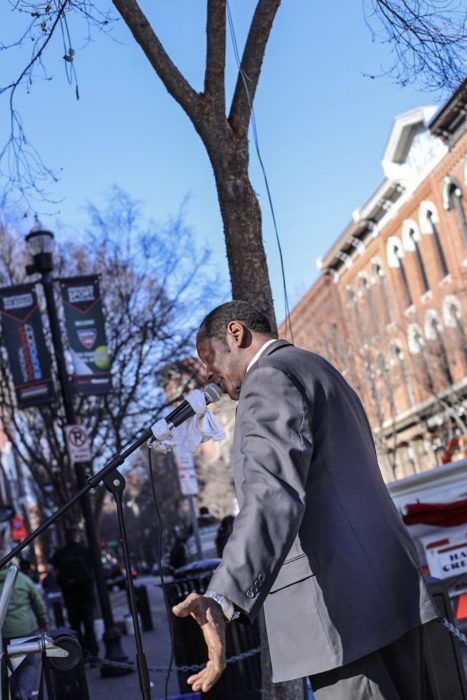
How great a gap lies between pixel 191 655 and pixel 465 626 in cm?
321

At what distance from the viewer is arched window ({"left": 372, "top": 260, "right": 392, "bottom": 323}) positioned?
37.2 meters

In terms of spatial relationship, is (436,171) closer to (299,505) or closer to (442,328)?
(442,328)

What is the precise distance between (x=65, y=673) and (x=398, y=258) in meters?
33.0

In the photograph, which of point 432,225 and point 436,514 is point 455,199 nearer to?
point 432,225

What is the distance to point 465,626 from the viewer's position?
991cm

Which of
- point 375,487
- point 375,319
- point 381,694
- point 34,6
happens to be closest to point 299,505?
point 375,487

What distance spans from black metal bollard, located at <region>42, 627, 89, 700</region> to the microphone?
91 cm

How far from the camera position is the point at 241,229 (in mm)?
6910

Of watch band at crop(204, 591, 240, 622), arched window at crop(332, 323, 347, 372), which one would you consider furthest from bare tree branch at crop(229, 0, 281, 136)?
arched window at crop(332, 323, 347, 372)

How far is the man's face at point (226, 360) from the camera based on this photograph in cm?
343

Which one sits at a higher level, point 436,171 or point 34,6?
point 436,171

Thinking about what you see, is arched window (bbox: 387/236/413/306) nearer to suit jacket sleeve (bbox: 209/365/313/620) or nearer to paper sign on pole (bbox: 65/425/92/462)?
paper sign on pole (bbox: 65/425/92/462)

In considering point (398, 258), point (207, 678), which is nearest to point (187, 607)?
point (207, 678)

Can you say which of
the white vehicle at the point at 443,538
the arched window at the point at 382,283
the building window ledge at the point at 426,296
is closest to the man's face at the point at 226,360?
the white vehicle at the point at 443,538
